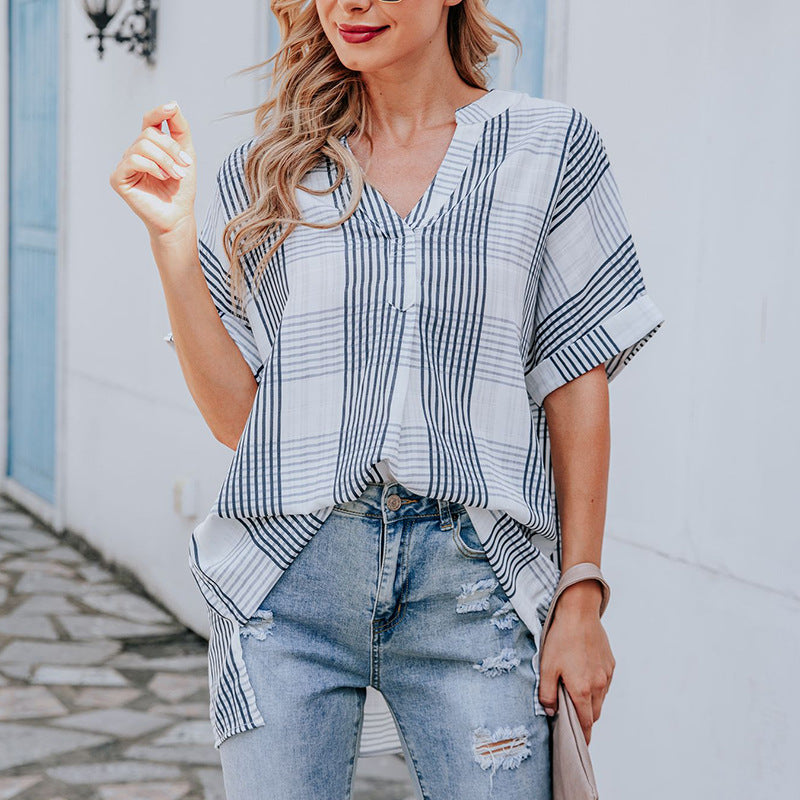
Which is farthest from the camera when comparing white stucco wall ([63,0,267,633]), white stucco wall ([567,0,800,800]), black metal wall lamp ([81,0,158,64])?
black metal wall lamp ([81,0,158,64])

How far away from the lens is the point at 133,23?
17.8 feet

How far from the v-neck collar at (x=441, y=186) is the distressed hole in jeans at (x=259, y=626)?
49cm

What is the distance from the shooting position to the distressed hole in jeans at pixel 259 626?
1639 mm

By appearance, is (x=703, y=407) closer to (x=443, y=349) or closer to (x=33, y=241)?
(x=443, y=349)

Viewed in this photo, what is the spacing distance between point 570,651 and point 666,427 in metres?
1.32

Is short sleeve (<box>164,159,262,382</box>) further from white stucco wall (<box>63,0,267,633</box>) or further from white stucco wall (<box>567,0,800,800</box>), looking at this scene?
white stucco wall (<box>63,0,267,633</box>)

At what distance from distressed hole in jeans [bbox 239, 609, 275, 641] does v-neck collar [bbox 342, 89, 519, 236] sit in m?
0.49

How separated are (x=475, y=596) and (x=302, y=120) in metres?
0.67

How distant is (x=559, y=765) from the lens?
5.27ft

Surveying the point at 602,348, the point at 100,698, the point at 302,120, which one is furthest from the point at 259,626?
the point at 100,698

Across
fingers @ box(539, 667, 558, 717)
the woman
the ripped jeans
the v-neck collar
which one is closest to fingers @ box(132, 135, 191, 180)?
the woman

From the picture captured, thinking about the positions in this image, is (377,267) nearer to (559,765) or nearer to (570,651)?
(570,651)

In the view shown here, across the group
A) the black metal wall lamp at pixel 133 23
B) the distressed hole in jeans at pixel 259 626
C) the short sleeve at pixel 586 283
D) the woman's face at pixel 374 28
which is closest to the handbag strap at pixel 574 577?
the short sleeve at pixel 586 283

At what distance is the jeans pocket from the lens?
1.60 meters
